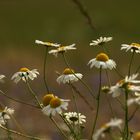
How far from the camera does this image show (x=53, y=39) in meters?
8.33

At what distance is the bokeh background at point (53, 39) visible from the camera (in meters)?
4.65

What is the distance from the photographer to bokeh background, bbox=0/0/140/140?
4.65 meters

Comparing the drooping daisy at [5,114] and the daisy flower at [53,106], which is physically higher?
the drooping daisy at [5,114]

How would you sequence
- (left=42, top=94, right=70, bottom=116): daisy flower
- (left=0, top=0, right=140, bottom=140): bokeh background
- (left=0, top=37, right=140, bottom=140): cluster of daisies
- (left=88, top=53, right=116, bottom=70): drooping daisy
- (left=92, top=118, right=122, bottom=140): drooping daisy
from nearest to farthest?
(left=92, top=118, right=122, bottom=140): drooping daisy → (left=0, top=37, right=140, bottom=140): cluster of daisies → (left=42, top=94, right=70, bottom=116): daisy flower → (left=88, top=53, right=116, bottom=70): drooping daisy → (left=0, top=0, right=140, bottom=140): bokeh background

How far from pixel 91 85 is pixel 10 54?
2234 millimetres

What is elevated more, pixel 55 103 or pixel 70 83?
pixel 70 83

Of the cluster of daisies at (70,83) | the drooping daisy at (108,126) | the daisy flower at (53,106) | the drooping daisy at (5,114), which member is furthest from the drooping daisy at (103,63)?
the drooping daisy at (108,126)

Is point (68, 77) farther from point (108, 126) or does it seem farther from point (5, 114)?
point (108, 126)

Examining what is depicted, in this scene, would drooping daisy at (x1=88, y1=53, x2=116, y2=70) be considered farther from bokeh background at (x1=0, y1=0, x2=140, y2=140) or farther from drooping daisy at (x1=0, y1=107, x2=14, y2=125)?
bokeh background at (x1=0, y1=0, x2=140, y2=140)

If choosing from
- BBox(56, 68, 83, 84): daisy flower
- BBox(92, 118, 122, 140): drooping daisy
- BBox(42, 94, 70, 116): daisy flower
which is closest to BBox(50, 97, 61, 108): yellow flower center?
BBox(42, 94, 70, 116): daisy flower

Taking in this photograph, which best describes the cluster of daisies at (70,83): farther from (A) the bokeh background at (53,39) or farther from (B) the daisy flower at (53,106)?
(A) the bokeh background at (53,39)

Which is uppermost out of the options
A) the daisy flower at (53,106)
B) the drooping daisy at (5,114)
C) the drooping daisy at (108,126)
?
the drooping daisy at (5,114)

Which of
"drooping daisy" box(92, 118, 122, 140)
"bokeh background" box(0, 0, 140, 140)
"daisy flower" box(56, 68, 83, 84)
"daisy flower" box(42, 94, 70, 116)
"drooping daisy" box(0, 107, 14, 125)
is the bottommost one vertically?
"drooping daisy" box(92, 118, 122, 140)

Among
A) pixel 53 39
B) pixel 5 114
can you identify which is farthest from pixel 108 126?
pixel 53 39
